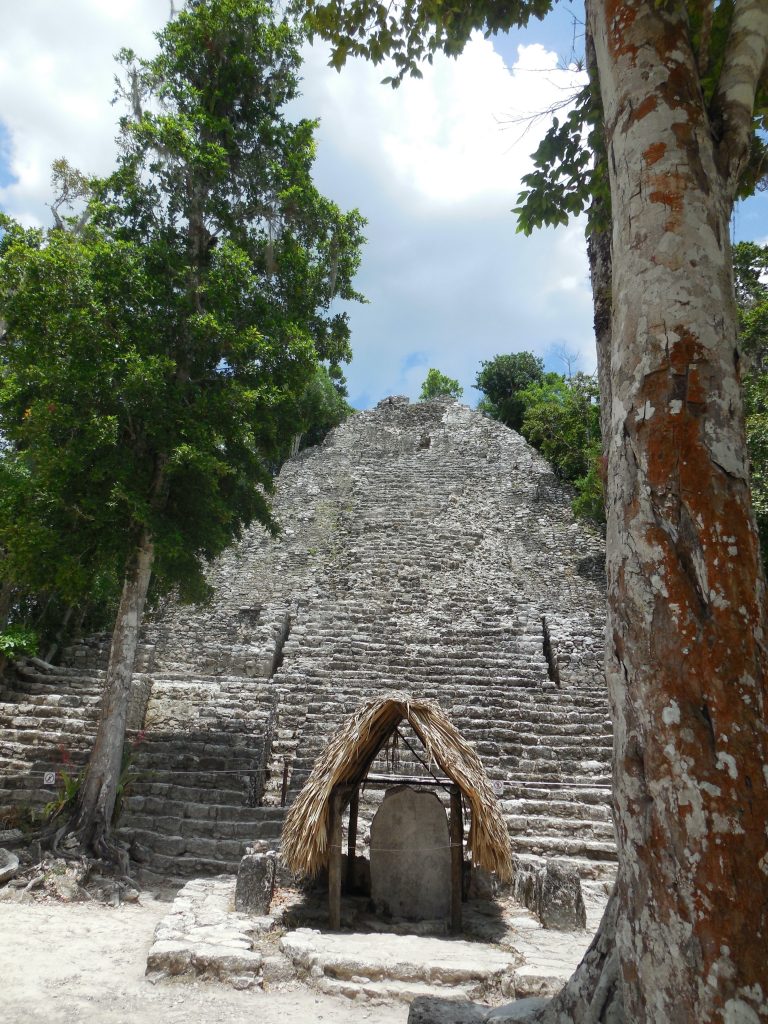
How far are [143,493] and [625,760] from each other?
266 inches

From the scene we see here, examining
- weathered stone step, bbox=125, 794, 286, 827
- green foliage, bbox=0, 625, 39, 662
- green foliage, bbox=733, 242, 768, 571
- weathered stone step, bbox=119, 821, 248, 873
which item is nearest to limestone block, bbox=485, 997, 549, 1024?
weathered stone step, bbox=119, 821, 248, 873

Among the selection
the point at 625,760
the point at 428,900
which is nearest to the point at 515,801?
the point at 428,900

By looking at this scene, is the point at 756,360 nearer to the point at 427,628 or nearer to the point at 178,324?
the point at 427,628

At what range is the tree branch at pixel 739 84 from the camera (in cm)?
244

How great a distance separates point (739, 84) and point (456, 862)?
4945 millimetres

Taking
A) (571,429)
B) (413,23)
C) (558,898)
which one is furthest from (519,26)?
(571,429)

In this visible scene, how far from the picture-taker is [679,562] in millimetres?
1878

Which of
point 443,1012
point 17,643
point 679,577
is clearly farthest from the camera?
point 17,643

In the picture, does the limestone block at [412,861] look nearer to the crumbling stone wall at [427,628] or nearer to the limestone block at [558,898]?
the limestone block at [558,898]

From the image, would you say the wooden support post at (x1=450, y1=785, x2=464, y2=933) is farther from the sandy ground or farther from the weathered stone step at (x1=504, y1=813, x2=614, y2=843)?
the weathered stone step at (x1=504, y1=813, x2=614, y2=843)

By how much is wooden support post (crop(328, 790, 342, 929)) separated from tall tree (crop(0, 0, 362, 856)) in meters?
2.70

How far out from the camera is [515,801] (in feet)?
24.8

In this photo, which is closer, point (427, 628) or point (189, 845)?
point (189, 845)

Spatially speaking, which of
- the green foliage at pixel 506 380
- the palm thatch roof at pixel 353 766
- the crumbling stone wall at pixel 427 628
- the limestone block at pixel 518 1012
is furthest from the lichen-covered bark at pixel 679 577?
the green foliage at pixel 506 380
